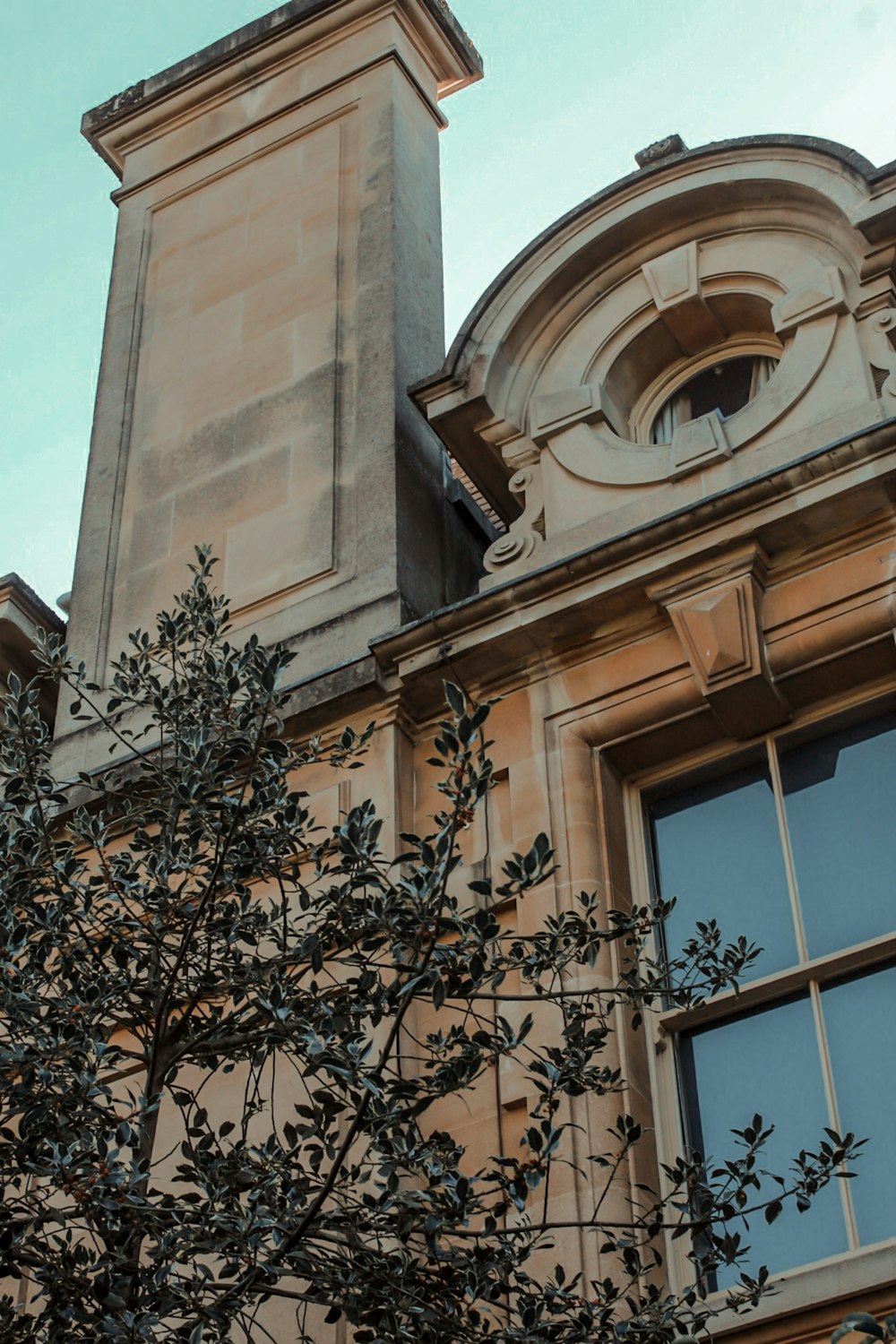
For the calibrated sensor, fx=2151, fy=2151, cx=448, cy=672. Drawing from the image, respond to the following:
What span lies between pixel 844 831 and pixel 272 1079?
2806 mm

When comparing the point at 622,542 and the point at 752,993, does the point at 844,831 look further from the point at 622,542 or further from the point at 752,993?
the point at 622,542

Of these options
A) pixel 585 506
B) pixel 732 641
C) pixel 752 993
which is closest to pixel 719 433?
pixel 585 506

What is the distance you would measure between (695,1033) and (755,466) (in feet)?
9.29

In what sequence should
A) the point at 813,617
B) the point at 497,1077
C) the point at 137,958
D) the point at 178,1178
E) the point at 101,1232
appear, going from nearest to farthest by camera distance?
the point at 101,1232 < the point at 178,1178 < the point at 137,958 < the point at 497,1077 < the point at 813,617

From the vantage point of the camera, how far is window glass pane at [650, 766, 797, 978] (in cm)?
886

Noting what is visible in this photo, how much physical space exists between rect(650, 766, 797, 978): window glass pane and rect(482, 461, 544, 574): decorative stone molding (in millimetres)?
1730

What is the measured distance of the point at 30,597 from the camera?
1271 centimetres

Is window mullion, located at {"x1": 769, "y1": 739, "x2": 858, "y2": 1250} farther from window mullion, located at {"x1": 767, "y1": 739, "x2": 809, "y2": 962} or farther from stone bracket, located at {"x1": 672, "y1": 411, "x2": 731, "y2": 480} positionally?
stone bracket, located at {"x1": 672, "y1": 411, "x2": 731, "y2": 480}

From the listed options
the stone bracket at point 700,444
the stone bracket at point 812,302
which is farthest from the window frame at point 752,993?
the stone bracket at point 812,302

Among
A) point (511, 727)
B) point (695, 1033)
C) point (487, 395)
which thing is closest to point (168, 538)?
point (487, 395)

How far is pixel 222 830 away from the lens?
751cm

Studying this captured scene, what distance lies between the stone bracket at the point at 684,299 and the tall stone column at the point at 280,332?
5.13ft

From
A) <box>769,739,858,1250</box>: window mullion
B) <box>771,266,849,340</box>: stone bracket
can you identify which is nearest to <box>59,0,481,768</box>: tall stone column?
<box>771,266,849,340</box>: stone bracket

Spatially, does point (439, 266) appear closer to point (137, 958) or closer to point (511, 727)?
point (511, 727)
